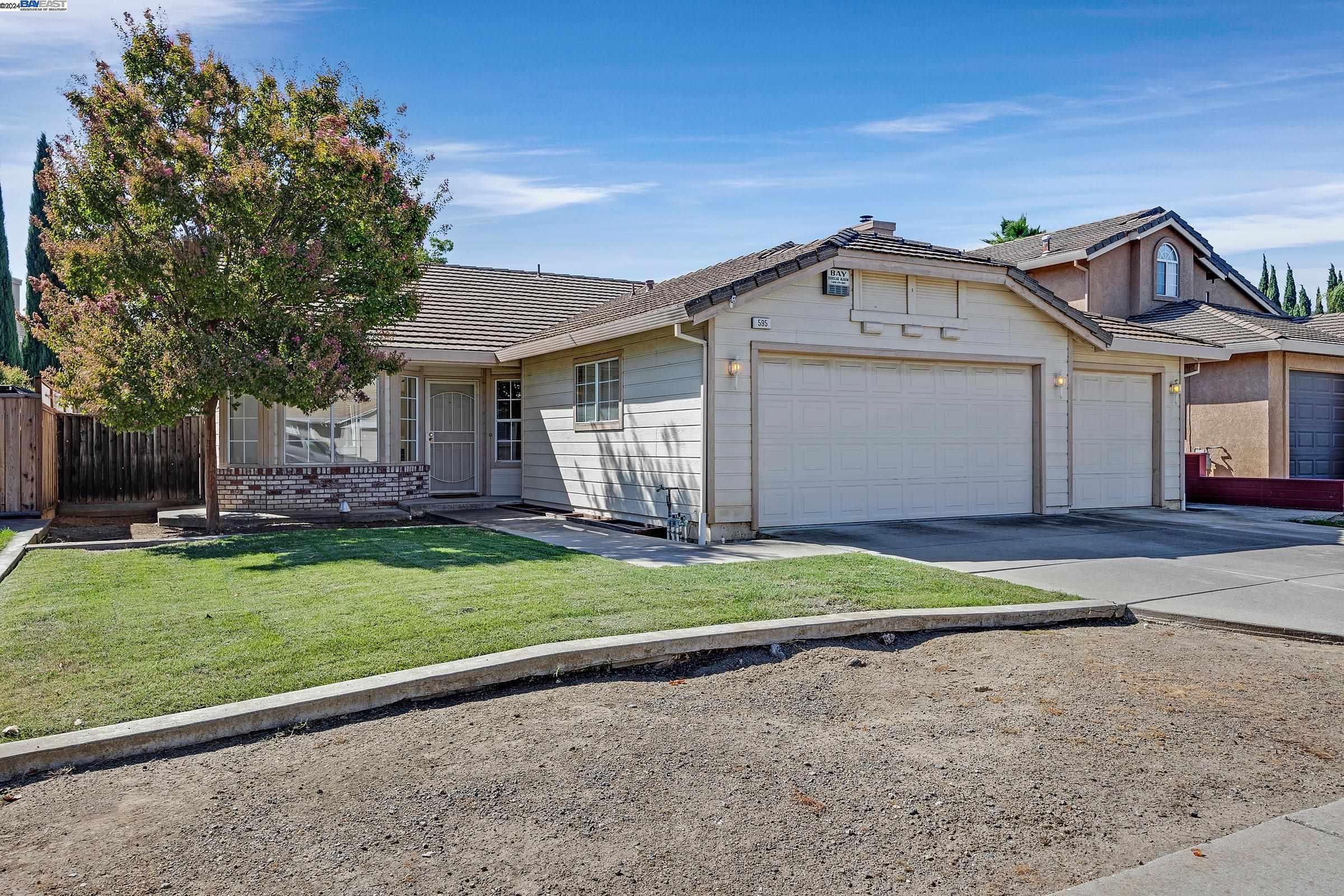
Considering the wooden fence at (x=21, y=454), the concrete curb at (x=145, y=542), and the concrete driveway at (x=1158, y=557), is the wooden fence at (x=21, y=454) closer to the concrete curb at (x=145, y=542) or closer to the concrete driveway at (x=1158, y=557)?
the concrete curb at (x=145, y=542)

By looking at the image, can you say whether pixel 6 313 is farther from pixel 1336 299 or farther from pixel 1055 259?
pixel 1336 299

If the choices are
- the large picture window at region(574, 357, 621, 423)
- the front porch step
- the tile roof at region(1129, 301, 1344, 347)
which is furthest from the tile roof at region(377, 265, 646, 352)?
the tile roof at region(1129, 301, 1344, 347)

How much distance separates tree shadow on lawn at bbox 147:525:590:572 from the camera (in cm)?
915

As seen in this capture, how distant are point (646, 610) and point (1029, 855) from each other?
3666 mm

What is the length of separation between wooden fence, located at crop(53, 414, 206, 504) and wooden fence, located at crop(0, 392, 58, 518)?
253 cm

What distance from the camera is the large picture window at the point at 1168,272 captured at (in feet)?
76.1

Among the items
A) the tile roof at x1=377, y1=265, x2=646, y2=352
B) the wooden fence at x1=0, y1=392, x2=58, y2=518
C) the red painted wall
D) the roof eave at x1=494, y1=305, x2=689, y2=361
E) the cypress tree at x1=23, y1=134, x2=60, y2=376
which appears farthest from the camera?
the cypress tree at x1=23, y1=134, x2=60, y2=376

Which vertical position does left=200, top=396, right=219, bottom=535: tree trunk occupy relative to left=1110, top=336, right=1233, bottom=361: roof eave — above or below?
below

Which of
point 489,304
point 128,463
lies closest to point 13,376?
point 128,463

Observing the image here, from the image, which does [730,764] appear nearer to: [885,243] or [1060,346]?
[885,243]

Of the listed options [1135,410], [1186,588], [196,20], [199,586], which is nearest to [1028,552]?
[1186,588]

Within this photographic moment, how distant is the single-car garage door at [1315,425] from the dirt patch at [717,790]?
16.5 metres

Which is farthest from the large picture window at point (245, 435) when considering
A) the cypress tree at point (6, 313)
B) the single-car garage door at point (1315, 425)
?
the cypress tree at point (6, 313)

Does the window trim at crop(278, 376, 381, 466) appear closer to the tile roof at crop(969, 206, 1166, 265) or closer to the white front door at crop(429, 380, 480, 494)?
the white front door at crop(429, 380, 480, 494)
